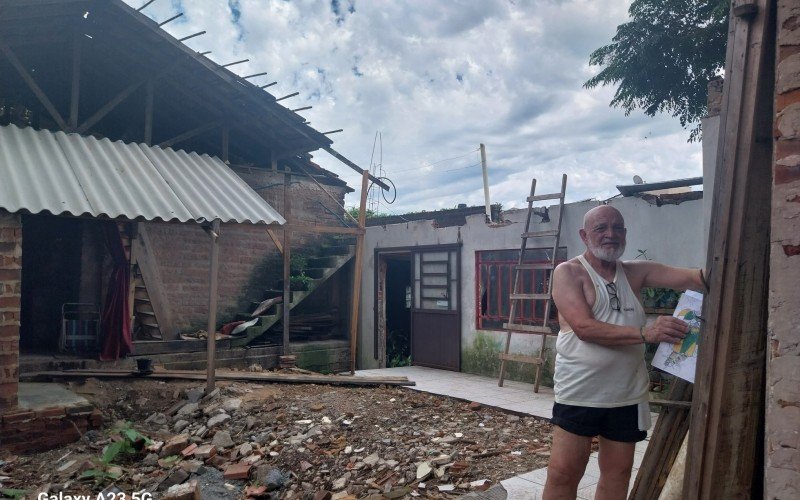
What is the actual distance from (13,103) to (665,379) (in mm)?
9565

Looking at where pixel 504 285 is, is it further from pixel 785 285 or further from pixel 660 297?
pixel 785 285

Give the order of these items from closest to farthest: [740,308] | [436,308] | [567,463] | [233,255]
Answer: [740,308] → [567,463] → [436,308] → [233,255]

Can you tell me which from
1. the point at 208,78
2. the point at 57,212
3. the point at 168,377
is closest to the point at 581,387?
the point at 57,212

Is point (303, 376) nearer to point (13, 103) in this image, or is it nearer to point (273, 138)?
point (273, 138)

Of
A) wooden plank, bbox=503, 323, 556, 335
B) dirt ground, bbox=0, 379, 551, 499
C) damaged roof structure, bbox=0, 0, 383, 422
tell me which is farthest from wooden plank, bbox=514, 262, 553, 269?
damaged roof structure, bbox=0, 0, 383, 422

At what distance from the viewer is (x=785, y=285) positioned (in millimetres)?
1641

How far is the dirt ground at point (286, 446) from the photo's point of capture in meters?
4.44

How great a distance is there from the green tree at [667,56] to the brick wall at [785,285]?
1321 cm

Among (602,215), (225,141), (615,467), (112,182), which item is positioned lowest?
(615,467)

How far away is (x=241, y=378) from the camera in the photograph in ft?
24.8

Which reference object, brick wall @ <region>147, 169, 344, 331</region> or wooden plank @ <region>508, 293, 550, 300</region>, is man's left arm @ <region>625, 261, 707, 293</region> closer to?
wooden plank @ <region>508, 293, 550, 300</region>

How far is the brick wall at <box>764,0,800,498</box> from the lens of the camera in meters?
1.61

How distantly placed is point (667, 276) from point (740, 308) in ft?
2.13

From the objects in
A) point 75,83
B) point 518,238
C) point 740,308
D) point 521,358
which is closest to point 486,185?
point 518,238
